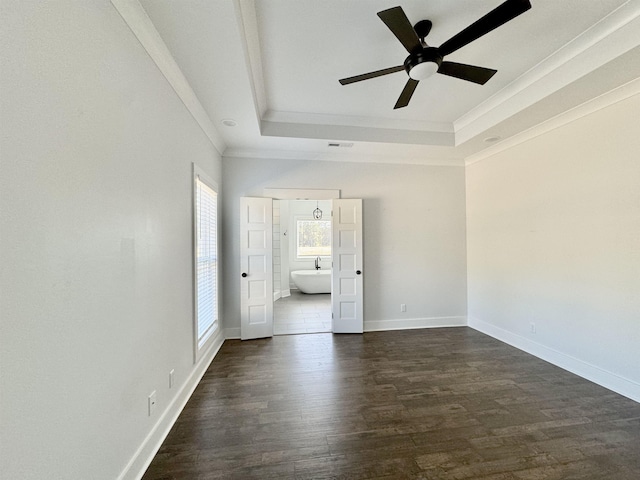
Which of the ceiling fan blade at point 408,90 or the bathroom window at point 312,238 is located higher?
the ceiling fan blade at point 408,90

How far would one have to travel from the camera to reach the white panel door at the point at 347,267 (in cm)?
412

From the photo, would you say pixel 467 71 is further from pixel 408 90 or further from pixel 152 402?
pixel 152 402

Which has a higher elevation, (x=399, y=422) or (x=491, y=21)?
(x=491, y=21)

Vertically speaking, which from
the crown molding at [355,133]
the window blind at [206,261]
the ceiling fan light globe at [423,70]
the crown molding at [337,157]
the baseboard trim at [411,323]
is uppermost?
the crown molding at [355,133]

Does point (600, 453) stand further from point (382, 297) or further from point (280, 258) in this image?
point (280, 258)

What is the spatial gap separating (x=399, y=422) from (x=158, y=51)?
3.16 metres

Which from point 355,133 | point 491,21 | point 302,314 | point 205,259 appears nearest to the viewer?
point 491,21

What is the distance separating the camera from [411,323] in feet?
14.2

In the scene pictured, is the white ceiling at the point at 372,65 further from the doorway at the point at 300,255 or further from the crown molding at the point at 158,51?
the doorway at the point at 300,255

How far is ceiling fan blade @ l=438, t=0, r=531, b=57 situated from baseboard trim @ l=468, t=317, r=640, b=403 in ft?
10.3

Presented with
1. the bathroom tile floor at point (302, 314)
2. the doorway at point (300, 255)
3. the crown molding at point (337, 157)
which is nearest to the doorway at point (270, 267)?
the bathroom tile floor at point (302, 314)

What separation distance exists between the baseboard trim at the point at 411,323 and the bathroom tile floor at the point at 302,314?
2.32ft

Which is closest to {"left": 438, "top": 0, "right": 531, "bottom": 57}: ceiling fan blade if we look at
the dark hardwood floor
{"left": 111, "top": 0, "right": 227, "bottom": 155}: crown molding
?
{"left": 111, "top": 0, "right": 227, "bottom": 155}: crown molding

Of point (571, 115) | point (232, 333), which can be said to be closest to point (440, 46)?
point (571, 115)
